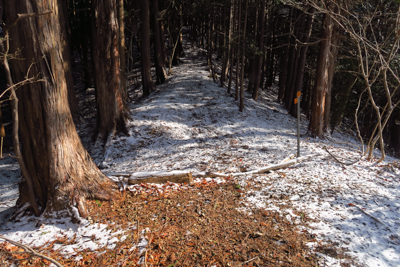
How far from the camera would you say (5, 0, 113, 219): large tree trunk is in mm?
3781

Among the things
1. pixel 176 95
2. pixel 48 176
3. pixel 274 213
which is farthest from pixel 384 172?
pixel 176 95

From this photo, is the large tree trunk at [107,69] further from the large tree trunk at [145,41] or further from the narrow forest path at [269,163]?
the large tree trunk at [145,41]

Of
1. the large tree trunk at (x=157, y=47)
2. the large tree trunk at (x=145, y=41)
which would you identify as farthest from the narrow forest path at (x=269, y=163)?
the large tree trunk at (x=157, y=47)

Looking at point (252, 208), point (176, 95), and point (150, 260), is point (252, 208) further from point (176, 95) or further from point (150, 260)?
point (176, 95)

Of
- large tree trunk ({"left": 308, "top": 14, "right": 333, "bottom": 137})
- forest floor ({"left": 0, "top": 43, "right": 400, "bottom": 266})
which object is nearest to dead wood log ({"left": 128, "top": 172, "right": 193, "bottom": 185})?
forest floor ({"left": 0, "top": 43, "right": 400, "bottom": 266})

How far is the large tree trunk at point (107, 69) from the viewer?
8883 millimetres

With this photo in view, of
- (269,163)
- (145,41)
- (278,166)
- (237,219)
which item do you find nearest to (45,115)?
(237,219)

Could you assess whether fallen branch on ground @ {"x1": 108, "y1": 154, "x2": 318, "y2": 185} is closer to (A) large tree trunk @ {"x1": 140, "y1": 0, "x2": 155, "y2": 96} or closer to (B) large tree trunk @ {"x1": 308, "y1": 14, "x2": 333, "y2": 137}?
(B) large tree trunk @ {"x1": 308, "y1": 14, "x2": 333, "y2": 137}

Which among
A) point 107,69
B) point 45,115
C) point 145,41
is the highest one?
point 145,41

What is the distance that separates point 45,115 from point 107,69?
234 inches

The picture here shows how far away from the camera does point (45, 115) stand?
156 inches

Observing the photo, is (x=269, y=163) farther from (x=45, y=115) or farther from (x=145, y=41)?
(x=145, y=41)

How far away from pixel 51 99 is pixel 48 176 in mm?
1313

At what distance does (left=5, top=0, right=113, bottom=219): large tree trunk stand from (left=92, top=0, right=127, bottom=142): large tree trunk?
5331 mm
